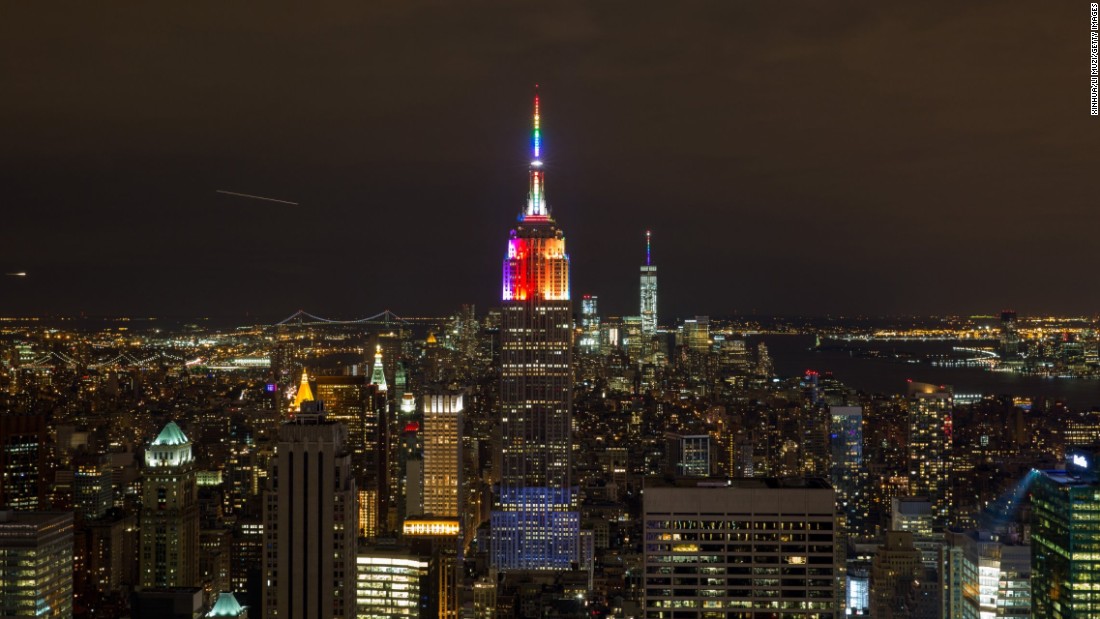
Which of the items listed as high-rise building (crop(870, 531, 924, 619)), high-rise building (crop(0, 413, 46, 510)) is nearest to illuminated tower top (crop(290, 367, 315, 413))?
high-rise building (crop(0, 413, 46, 510))

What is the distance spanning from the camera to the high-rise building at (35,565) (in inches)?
615

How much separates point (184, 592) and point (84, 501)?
130 inches

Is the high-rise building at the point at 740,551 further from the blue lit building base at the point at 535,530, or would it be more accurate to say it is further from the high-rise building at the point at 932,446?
the blue lit building base at the point at 535,530

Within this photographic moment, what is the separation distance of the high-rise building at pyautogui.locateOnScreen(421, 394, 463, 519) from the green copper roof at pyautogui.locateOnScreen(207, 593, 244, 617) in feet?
33.2

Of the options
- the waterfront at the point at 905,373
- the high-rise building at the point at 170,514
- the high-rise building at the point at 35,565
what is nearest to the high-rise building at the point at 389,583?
the high-rise building at the point at 170,514

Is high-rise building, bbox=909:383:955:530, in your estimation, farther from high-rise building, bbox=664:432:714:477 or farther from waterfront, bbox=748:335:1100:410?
high-rise building, bbox=664:432:714:477

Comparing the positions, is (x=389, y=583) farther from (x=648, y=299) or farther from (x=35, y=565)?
(x=648, y=299)

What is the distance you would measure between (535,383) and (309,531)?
49.4 ft

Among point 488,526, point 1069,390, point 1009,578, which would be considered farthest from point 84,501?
point 1069,390

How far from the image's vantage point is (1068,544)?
44.1 ft

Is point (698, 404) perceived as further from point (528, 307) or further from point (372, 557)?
point (372, 557)

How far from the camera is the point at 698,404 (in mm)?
34875

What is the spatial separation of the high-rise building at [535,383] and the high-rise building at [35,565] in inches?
508

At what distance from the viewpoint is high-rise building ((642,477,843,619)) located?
43.5 ft
